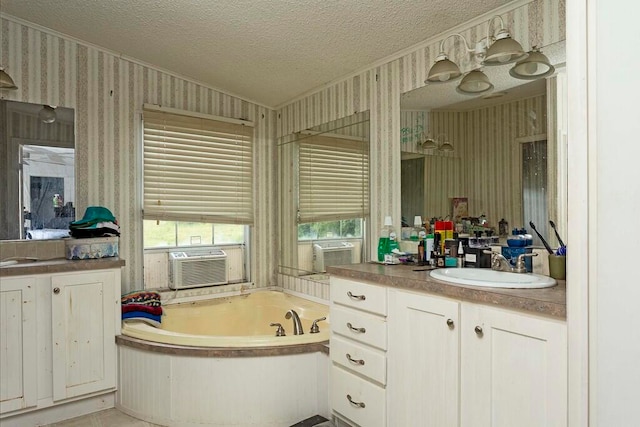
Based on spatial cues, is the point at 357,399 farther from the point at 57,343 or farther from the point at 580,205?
the point at 57,343

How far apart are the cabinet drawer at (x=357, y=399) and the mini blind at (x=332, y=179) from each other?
3.16ft

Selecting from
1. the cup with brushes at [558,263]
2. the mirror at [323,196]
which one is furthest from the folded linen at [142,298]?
the cup with brushes at [558,263]

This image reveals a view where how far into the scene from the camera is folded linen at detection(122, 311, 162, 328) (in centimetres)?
219

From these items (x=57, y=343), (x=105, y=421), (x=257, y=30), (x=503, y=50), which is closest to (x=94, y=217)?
(x=57, y=343)

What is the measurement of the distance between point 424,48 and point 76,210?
2.14 metres

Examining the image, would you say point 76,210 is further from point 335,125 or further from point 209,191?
point 335,125

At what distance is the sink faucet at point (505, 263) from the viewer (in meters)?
1.42

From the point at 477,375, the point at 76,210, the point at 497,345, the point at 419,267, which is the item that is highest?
the point at 76,210

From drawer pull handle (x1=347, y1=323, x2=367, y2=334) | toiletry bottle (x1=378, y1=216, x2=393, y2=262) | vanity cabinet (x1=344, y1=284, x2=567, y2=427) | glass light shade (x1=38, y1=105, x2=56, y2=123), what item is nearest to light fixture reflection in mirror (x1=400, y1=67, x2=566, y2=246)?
toiletry bottle (x1=378, y1=216, x2=393, y2=262)

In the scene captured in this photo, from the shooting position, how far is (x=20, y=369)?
71.9 inches

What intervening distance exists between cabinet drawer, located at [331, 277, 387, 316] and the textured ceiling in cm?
119

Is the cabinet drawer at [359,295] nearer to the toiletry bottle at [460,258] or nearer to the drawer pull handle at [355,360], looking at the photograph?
the drawer pull handle at [355,360]

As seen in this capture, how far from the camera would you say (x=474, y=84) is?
1.72m

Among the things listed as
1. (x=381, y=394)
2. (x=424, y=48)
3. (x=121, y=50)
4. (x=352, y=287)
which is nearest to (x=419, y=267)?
(x=352, y=287)
